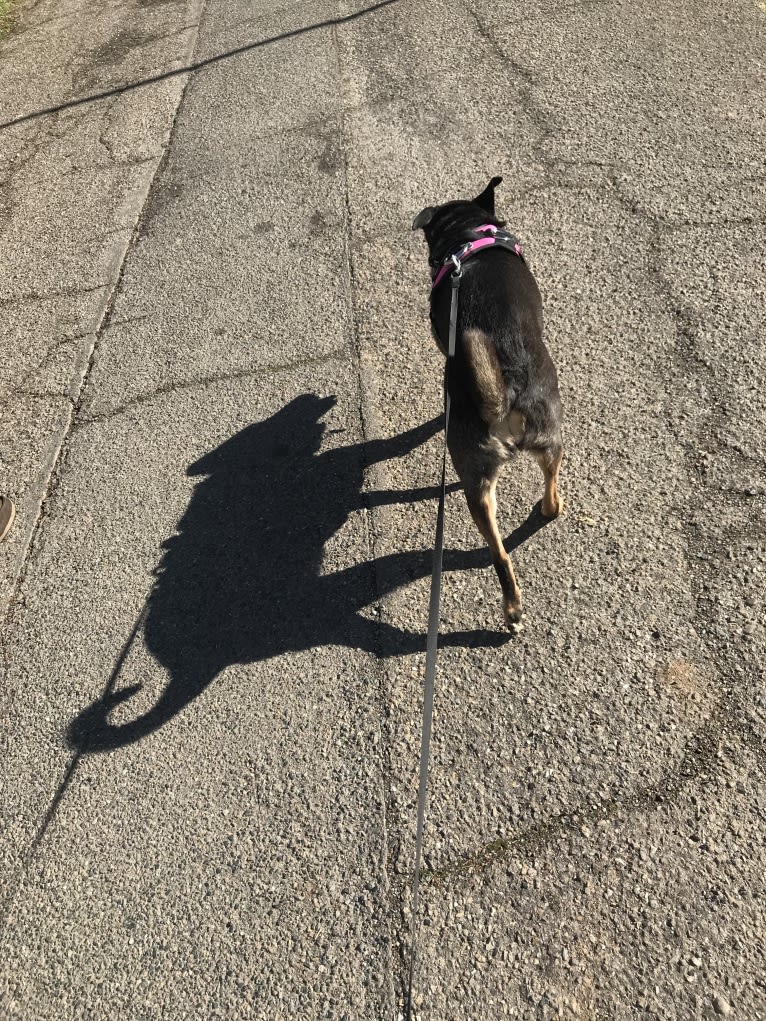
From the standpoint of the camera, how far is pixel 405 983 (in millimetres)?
2150

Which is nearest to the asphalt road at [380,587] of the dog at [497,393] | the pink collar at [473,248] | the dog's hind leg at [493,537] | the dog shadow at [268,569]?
the dog shadow at [268,569]

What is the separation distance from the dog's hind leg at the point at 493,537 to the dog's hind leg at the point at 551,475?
258 millimetres

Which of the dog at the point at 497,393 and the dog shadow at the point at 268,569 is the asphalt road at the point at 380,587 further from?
the dog at the point at 497,393

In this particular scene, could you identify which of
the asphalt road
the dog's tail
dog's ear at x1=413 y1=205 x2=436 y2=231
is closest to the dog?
the dog's tail

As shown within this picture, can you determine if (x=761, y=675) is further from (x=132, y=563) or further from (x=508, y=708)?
(x=132, y=563)

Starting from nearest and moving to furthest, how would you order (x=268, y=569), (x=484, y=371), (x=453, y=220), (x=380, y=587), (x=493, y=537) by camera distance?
(x=484, y=371) → (x=493, y=537) → (x=380, y=587) → (x=268, y=569) → (x=453, y=220)

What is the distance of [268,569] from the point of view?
3.32m

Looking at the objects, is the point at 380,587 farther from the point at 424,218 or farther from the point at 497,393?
the point at 424,218

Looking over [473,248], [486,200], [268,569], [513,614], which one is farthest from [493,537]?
[486,200]

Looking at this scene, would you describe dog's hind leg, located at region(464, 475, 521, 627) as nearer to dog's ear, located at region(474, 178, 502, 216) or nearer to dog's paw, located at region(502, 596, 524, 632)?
dog's paw, located at region(502, 596, 524, 632)

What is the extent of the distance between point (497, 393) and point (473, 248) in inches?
40.0

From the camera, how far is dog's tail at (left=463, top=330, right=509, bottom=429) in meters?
2.50

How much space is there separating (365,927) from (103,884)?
3.20ft

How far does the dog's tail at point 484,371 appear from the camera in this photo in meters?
2.50
